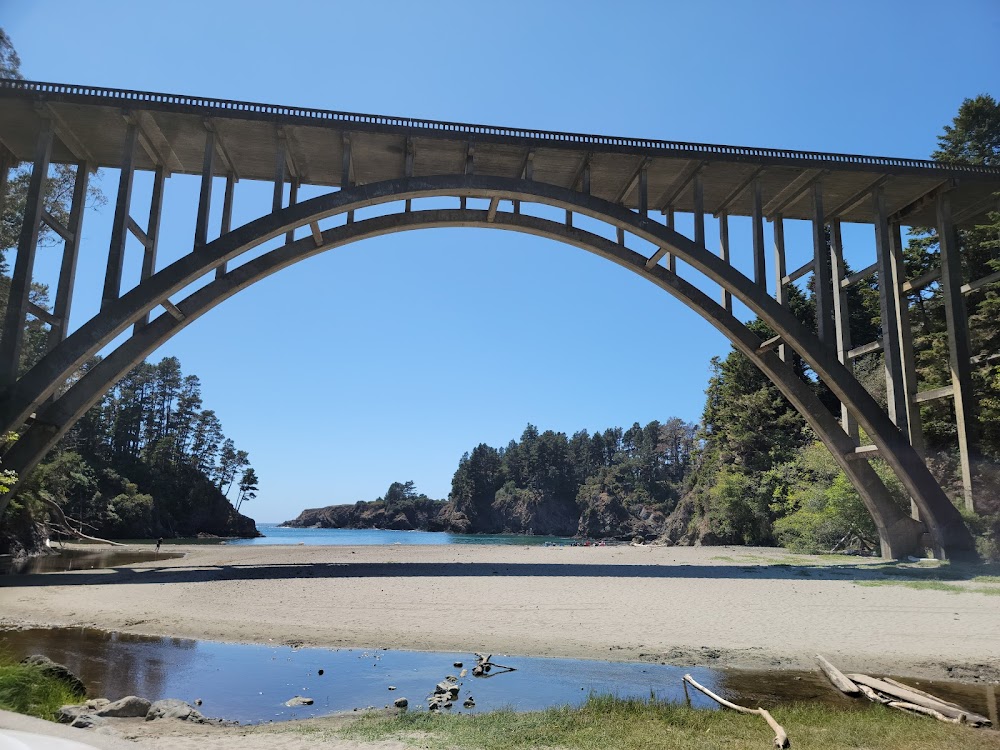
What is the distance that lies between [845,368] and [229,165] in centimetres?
2103

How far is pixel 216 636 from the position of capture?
10984 millimetres

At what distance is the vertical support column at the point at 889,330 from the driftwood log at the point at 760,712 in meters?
16.8

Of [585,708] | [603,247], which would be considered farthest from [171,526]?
[585,708]

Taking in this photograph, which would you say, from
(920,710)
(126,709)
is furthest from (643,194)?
(126,709)

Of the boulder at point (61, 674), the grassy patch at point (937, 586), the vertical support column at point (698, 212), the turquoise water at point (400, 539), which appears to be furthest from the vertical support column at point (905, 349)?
the turquoise water at point (400, 539)

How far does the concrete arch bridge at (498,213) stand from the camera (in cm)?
1806

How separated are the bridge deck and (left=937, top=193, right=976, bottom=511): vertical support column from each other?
2.75m

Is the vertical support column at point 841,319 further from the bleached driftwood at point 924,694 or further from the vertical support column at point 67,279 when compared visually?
the vertical support column at point 67,279

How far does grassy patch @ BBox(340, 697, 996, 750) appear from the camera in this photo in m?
5.57

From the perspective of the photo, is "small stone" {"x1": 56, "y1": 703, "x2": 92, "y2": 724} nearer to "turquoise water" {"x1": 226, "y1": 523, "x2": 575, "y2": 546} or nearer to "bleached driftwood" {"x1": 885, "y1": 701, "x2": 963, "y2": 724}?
"bleached driftwood" {"x1": 885, "y1": 701, "x2": 963, "y2": 724}

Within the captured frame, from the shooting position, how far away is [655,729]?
606 centimetres

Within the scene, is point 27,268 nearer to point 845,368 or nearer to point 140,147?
point 140,147

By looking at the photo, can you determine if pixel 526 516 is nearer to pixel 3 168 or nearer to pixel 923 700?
pixel 3 168

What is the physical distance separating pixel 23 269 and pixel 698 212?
19709mm
